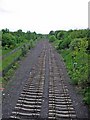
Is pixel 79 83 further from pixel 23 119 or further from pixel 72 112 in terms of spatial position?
pixel 23 119

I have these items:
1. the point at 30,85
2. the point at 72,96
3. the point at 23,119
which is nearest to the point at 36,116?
the point at 23,119

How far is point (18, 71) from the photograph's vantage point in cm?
2881

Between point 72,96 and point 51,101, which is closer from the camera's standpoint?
point 51,101

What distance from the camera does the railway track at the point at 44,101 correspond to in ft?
48.7

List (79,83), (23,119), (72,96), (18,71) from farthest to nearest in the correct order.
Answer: (18,71) < (79,83) < (72,96) < (23,119)

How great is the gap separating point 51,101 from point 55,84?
539 centimetres

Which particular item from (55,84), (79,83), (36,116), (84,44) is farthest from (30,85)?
(36,116)

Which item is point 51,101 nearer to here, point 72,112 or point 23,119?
point 72,112

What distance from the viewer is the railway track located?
584 inches

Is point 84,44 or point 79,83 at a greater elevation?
point 84,44

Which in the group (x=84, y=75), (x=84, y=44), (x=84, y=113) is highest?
(x=84, y=44)

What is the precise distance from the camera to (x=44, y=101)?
17.5 meters

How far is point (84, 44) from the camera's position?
2439 cm

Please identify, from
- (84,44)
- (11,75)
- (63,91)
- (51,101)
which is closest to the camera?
(51,101)
